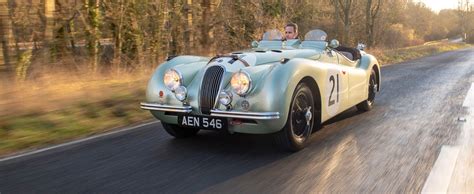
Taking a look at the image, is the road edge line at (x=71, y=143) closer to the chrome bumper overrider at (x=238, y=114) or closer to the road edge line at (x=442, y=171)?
the chrome bumper overrider at (x=238, y=114)

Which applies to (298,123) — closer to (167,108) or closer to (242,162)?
(242,162)

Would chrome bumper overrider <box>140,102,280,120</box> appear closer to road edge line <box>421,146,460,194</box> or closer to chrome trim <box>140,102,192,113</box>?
chrome trim <box>140,102,192,113</box>

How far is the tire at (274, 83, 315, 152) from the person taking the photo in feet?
16.1

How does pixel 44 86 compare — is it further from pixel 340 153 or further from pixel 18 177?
pixel 340 153

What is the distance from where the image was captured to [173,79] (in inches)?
206

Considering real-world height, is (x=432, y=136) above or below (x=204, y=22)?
below

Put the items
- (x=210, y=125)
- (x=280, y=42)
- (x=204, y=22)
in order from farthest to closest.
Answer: (x=204, y=22)
(x=280, y=42)
(x=210, y=125)

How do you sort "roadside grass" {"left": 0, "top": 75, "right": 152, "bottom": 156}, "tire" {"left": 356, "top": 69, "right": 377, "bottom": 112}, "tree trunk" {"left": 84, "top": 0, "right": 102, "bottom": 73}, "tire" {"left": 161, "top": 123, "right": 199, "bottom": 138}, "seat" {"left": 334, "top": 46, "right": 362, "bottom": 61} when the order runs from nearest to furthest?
"tire" {"left": 161, "top": 123, "right": 199, "bottom": 138}, "roadside grass" {"left": 0, "top": 75, "right": 152, "bottom": 156}, "seat" {"left": 334, "top": 46, "right": 362, "bottom": 61}, "tire" {"left": 356, "top": 69, "right": 377, "bottom": 112}, "tree trunk" {"left": 84, "top": 0, "right": 102, "bottom": 73}

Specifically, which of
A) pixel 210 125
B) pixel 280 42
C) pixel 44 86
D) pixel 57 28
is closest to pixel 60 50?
pixel 57 28

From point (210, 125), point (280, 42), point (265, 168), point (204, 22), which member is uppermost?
point (204, 22)

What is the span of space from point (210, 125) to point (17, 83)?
559 centimetres

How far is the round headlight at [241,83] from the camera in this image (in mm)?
4723

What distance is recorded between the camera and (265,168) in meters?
4.40

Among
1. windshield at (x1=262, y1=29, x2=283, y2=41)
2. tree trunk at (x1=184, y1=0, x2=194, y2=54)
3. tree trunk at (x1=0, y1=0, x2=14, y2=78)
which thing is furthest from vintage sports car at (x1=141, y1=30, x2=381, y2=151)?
tree trunk at (x1=184, y1=0, x2=194, y2=54)
